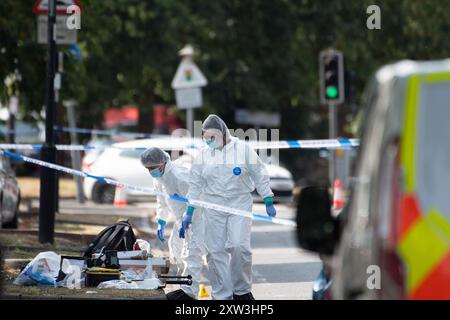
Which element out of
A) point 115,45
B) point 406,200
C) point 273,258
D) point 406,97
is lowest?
point 273,258

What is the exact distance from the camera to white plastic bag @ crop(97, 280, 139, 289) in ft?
34.7

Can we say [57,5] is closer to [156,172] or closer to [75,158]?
[156,172]

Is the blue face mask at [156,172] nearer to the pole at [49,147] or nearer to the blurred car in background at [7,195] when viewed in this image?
the pole at [49,147]

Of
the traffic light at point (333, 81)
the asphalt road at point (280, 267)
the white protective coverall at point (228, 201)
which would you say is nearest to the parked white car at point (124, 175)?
the traffic light at point (333, 81)

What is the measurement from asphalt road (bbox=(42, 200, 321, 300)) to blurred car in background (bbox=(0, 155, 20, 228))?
199cm

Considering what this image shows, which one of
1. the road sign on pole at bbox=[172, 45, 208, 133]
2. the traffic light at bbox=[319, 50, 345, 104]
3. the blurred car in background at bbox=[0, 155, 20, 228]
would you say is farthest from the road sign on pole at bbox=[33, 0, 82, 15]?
the traffic light at bbox=[319, 50, 345, 104]

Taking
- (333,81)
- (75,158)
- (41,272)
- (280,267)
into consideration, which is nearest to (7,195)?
(280,267)

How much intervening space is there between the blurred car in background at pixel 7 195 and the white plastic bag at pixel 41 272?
18.1ft

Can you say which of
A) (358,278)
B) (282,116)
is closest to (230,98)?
(282,116)

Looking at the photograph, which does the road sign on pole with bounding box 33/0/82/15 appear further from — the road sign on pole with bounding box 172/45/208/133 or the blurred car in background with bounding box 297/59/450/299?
the blurred car in background with bounding box 297/59/450/299

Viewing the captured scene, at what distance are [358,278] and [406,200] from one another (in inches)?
27.4

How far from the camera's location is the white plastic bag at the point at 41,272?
10703 mm
